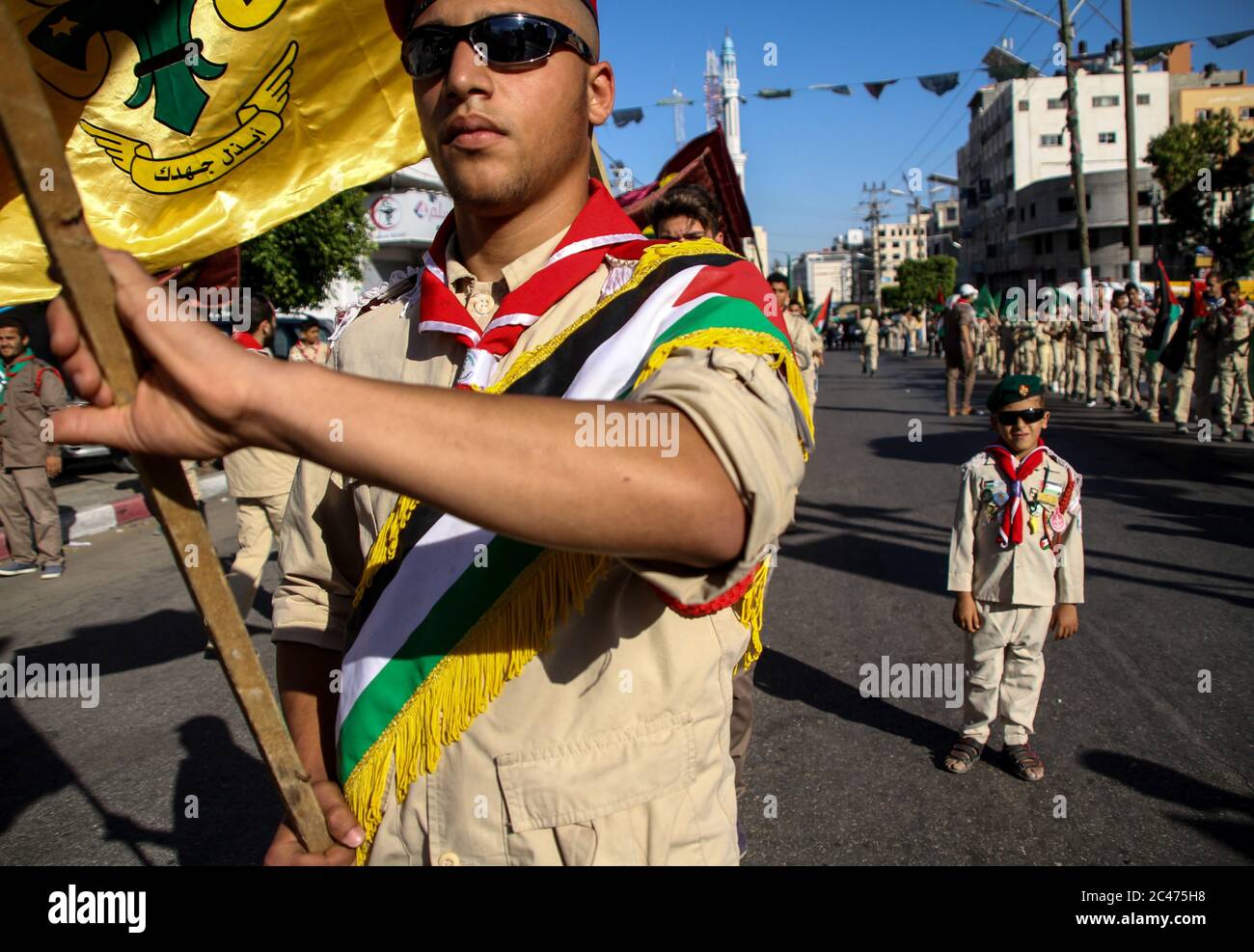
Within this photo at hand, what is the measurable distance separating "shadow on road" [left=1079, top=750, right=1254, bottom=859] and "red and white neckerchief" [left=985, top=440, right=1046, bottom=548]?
998 mm

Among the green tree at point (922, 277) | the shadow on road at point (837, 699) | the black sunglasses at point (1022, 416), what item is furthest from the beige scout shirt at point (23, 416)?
the green tree at point (922, 277)

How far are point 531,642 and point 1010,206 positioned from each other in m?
86.9

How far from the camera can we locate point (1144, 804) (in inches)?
141

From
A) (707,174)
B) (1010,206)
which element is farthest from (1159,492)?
(1010,206)

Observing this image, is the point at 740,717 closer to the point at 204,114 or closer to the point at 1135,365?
the point at 204,114

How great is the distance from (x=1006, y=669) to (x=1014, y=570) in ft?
1.48

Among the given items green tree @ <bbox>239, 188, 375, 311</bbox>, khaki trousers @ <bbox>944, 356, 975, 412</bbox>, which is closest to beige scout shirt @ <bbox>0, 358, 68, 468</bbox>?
green tree @ <bbox>239, 188, 375, 311</bbox>

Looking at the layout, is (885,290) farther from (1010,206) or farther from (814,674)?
(814,674)

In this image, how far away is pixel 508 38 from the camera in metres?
1.29

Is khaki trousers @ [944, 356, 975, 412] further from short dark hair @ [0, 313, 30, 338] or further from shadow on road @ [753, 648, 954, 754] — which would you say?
short dark hair @ [0, 313, 30, 338]

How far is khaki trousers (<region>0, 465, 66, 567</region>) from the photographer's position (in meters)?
8.42

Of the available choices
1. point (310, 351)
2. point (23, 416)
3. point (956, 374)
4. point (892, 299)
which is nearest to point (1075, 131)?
point (956, 374)

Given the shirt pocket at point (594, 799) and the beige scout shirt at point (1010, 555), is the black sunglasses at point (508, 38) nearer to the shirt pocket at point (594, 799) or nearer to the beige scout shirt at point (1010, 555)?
the shirt pocket at point (594, 799)

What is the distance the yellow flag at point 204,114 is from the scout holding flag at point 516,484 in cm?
73
